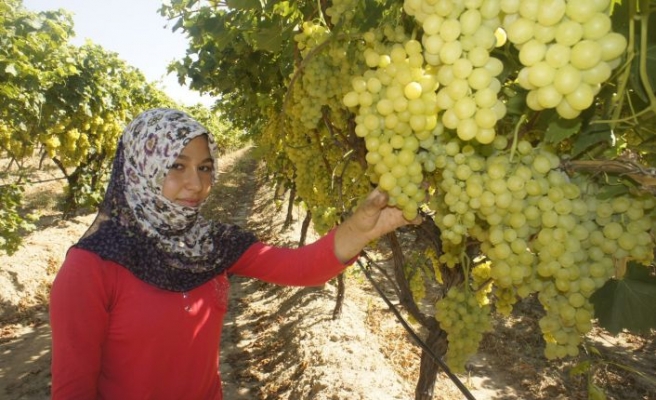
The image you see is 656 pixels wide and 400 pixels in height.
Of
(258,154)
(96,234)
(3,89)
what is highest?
(3,89)

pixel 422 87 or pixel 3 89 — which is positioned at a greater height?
pixel 3 89

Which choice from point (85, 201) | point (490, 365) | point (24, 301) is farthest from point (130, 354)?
point (85, 201)

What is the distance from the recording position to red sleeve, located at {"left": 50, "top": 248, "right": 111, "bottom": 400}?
60.1 inches

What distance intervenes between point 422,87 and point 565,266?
0.50 metres

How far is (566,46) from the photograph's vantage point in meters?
0.58

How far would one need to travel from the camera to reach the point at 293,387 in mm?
Result: 4770

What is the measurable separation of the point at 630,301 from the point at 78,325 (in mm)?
1708

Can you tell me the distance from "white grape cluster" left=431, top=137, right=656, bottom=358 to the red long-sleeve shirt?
1.04 metres

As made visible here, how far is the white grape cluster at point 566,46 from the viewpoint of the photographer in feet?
1.85

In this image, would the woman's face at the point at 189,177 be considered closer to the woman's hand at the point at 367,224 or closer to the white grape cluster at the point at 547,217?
the woman's hand at the point at 367,224

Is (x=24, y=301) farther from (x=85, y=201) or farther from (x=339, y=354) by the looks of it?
(x=339, y=354)

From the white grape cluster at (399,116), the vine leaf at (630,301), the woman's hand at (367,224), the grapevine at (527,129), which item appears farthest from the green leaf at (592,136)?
the woman's hand at (367,224)

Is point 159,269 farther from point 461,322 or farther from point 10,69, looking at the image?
point 10,69

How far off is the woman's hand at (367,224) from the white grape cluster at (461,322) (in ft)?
1.65
